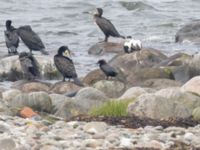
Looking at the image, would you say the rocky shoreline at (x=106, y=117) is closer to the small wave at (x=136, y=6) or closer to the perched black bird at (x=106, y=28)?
the perched black bird at (x=106, y=28)

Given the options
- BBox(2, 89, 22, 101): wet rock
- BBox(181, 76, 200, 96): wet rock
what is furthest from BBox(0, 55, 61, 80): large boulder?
BBox(181, 76, 200, 96): wet rock

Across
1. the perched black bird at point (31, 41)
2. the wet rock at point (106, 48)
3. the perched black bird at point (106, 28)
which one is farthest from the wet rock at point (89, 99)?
the perched black bird at point (106, 28)

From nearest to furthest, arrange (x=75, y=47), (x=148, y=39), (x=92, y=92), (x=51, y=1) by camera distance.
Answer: (x=92, y=92), (x=75, y=47), (x=148, y=39), (x=51, y=1)

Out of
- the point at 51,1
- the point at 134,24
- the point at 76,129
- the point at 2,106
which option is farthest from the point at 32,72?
the point at 51,1

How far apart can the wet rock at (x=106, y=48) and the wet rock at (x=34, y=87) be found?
5219 mm

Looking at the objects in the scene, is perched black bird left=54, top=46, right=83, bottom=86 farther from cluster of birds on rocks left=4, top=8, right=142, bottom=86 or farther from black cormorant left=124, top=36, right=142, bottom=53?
black cormorant left=124, top=36, right=142, bottom=53

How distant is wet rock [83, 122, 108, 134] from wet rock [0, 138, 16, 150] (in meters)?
1.42

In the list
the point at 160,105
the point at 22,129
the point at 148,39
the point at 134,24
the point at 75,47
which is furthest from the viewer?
the point at 134,24

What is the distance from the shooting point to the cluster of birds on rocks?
16.3 metres

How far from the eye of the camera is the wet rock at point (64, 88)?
15312 mm

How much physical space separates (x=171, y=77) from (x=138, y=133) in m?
7.59

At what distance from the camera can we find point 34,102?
12266 millimetres

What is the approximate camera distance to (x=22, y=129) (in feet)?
28.7

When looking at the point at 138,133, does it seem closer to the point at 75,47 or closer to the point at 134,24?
the point at 75,47
